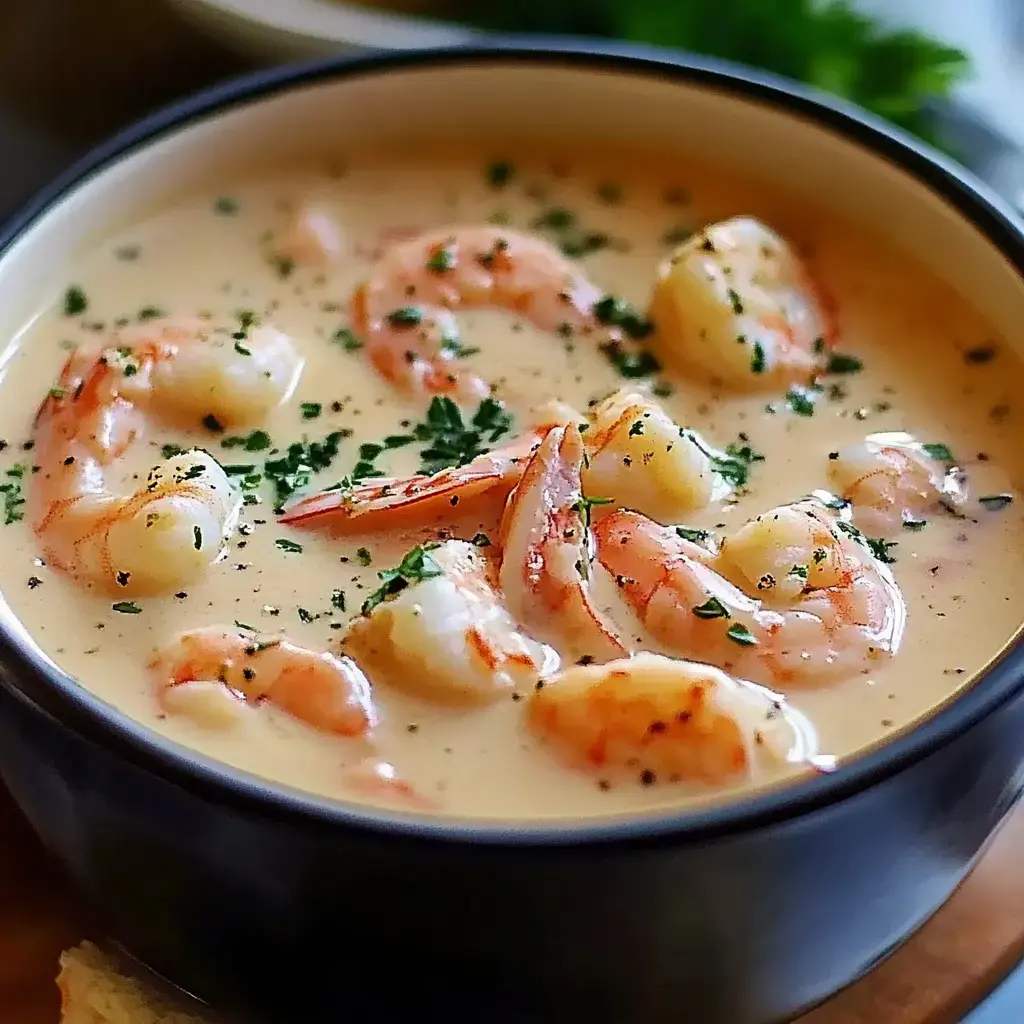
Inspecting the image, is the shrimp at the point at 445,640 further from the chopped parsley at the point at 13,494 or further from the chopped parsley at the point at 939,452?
the chopped parsley at the point at 939,452

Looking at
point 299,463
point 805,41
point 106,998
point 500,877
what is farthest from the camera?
point 805,41

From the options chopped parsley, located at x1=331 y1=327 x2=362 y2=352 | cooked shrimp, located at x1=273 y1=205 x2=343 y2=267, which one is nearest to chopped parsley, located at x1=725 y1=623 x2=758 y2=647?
chopped parsley, located at x1=331 y1=327 x2=362 y2=352

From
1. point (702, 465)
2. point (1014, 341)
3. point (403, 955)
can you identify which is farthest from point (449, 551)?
point (1014, 341)

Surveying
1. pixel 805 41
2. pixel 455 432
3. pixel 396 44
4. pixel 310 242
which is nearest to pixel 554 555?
pixel 455 432

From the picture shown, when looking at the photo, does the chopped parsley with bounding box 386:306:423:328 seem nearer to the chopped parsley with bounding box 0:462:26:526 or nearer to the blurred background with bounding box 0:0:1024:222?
the chopped parsley with bounding box 0:462:26:526

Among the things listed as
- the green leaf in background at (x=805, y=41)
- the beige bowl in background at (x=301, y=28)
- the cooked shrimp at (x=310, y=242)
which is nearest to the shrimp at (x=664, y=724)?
the cooked shrimp at (x=310, y=242)

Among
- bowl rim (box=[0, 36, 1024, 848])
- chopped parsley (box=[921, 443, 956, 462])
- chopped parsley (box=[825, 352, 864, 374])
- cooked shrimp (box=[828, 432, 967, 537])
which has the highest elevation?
chopped parsley (box=[825, 352, 864, 374])

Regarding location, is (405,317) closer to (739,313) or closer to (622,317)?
(622,317)
